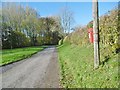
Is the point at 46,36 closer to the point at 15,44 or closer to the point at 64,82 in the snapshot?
the point at 15,44

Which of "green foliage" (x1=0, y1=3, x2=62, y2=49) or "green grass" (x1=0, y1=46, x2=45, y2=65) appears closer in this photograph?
"green grass" (x1=0, y1=46, x2=45, y2=65)

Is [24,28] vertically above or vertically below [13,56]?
above

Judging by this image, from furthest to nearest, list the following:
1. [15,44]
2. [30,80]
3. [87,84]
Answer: [15,44] → [30,80] → [87,84]

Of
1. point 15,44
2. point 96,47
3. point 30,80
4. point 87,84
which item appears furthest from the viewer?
point 15,44

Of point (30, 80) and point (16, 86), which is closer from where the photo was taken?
point (16, 86)

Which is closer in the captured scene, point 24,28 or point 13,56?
point 13,56

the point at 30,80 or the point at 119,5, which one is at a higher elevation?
the point at 119,5

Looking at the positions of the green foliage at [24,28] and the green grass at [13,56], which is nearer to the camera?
the green grass at [13,56]

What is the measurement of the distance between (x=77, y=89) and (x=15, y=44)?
173 ft

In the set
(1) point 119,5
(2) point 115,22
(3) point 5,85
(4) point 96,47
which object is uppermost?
(1) point 119,5

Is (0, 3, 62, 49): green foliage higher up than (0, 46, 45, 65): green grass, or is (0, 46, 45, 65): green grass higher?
(0, 3, 62, 49): green foliage

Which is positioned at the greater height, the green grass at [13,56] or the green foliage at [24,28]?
the green foliage at [24,28]

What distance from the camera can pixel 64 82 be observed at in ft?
32.9

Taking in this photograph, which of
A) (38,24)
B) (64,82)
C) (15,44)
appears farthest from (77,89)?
(38,24)
